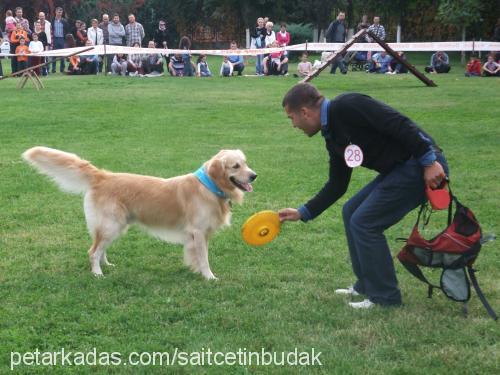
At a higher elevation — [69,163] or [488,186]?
[69,163]

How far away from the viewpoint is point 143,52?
83.9ft

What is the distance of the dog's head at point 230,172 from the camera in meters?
5.47

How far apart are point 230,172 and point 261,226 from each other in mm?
610

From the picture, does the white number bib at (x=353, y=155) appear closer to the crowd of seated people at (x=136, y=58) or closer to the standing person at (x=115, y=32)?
the crowd of seated people at (x=136, y=58)

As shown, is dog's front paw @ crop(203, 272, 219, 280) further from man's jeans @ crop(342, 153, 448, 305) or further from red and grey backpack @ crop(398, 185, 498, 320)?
red and grey backpack @ crop(398, 185, 498, 320)

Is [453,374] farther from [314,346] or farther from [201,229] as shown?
[201,229]

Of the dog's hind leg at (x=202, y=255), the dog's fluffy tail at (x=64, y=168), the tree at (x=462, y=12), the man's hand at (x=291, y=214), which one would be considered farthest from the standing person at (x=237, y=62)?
the man's hand at (x=291, y=214)

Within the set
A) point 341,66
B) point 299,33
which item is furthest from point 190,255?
point 299,33

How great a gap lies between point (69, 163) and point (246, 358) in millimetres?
2599

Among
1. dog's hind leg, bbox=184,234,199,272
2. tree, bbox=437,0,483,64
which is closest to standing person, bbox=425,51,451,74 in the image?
tree, bbox=437,0,483,64

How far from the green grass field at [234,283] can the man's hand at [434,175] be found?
0.93 meters

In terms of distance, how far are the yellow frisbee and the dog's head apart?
450 millimetres

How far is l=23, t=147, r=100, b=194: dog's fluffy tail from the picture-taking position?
5.66 metres

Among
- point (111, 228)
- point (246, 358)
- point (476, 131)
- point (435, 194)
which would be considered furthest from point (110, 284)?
point (476, 131)
